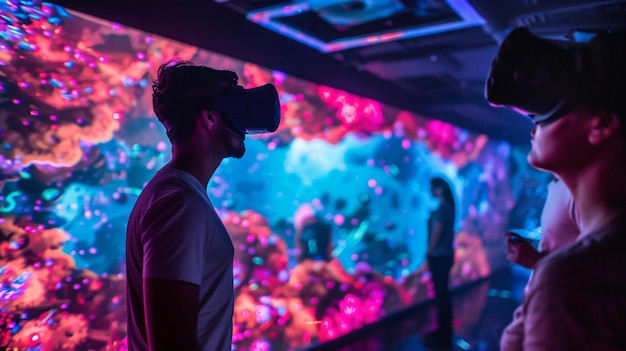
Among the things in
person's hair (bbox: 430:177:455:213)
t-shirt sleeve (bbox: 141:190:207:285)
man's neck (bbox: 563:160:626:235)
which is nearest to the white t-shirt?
t-shirt sleeve (bbox: 141:190:207:285)

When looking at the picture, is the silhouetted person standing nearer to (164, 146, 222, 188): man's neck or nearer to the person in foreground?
the person in foreground

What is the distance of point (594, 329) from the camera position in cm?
58

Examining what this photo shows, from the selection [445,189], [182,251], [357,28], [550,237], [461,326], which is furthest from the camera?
[461,326]

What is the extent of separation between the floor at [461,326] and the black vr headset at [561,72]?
351 centimetres

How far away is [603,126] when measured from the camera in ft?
2.33

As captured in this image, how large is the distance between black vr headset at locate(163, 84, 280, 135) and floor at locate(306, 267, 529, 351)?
304cm

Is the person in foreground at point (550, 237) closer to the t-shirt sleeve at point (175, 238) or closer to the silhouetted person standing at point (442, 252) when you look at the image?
the t-shirt sleeve at point (175, 238)

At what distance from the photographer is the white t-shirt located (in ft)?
2.90

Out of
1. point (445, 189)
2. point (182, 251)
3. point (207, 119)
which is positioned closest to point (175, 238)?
point (182, 251)

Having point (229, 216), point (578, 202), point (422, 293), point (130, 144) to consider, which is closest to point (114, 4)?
point (130, 144)

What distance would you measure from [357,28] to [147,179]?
6.51 feet

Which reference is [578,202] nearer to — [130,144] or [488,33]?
[130,144]

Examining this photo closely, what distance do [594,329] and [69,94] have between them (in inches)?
95.7

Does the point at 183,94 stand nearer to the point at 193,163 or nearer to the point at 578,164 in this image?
the point at 193,163
